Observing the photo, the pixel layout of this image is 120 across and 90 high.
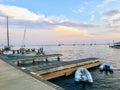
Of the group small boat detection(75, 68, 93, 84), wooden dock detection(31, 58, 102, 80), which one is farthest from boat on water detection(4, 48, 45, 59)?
small boat detection(75, 68, 93, 84)

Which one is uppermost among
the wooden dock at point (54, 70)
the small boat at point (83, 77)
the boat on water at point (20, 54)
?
the boat on water at point (20, 54)

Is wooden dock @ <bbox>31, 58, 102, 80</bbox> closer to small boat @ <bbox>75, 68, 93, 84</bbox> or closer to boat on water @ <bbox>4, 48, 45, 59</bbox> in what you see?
small boat @ <bbox>75, 68, 93, 84</bbox>

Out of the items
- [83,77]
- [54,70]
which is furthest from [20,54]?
[83,77]

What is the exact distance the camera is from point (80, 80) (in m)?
22.5

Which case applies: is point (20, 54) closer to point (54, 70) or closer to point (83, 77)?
point (54, 70)

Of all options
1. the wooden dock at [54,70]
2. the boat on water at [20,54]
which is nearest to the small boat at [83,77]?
the wooden dock at [54,70]

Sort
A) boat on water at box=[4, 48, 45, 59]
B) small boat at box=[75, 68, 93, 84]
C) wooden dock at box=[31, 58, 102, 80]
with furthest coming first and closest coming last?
1. boat on water at box=[4, 48, 45, 59]
2. wooden dock at box=[31, 58, 102, 80]
3. small boat at box=[75, 68, 93, 84]

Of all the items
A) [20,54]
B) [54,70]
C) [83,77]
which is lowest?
[83,77]

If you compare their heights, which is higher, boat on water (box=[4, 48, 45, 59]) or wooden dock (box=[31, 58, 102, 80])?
boat on water (box=[4, 48, 45, 59])

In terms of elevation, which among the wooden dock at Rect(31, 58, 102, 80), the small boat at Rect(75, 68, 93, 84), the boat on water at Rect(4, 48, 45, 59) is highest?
the boat on water at Rect(4, 48, 45, 59)

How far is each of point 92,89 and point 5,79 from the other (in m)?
11.4

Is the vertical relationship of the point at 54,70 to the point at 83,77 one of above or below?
above

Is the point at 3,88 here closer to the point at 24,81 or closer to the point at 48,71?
the point at 24,81

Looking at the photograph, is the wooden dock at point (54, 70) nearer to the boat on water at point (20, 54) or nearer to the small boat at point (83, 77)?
the small boat at point (83, 77)
